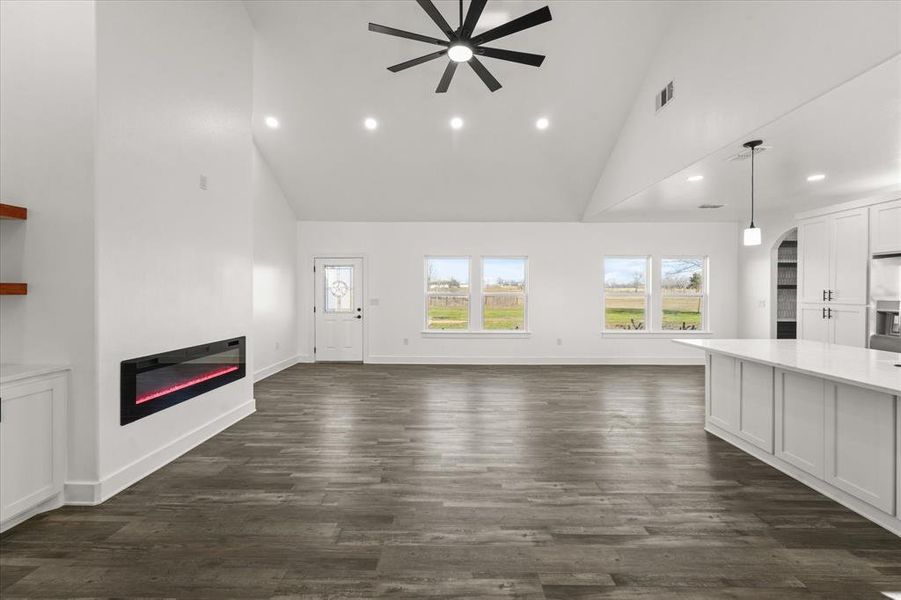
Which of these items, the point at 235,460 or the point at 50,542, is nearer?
the point at 50,542

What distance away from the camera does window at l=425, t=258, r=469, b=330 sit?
313 inches

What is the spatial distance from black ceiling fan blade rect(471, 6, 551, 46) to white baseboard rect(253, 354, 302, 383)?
530 centimetres

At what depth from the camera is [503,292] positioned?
25.9 feet

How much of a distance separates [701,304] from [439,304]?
4972 mm

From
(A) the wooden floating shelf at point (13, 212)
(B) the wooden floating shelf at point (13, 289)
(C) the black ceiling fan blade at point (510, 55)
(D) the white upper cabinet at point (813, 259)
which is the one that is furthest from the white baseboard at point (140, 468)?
(D) the white upper cabinet at point (813, 259)

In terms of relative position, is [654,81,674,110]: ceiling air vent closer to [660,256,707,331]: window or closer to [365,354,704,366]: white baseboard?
[660,256,707,331]: window

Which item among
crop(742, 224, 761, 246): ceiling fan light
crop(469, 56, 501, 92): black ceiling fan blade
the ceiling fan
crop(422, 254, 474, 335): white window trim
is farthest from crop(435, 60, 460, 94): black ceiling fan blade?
crop(422, 254, 474, 335): white window trim

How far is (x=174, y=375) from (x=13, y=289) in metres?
1.14

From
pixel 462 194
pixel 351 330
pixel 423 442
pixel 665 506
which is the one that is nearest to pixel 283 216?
pixel 351 330

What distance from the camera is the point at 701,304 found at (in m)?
7.81

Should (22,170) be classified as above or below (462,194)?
below

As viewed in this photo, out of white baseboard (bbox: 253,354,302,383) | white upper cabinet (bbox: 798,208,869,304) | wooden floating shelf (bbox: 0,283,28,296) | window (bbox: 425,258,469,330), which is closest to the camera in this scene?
wooden floating shelf (bbox: 0,283,28,296)

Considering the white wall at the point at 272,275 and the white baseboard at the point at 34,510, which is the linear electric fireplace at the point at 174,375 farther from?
the white wall at the point at 272,275

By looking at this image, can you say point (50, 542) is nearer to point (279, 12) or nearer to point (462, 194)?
point (279, 12)
